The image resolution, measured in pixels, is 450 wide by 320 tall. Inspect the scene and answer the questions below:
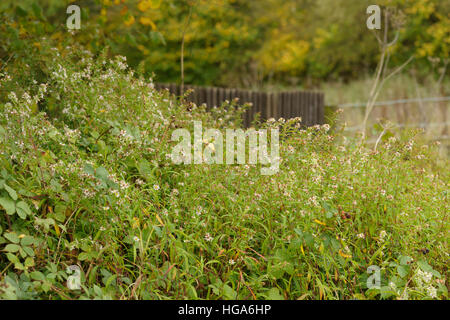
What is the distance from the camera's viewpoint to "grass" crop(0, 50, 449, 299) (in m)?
2.79

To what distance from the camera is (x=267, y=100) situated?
8000 mm

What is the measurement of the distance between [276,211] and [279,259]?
45 centimetres

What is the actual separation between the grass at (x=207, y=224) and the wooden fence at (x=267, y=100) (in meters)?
3.51

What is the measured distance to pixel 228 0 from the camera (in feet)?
51.1

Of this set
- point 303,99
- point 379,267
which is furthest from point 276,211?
point 303,99

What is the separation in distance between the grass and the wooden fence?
3.51 m

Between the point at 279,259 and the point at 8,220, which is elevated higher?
the point at 8,220

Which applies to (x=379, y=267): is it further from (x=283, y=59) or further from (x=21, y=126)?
(x=283, y=59)

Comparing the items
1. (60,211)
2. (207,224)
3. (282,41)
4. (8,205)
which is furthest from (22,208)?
(282,41)

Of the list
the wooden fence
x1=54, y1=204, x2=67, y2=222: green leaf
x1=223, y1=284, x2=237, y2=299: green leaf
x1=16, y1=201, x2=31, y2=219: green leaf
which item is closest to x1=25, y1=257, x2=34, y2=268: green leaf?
x1=16, y1=201, x2=31, y2=219: green leaf

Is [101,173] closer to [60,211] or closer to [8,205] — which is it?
[60,211]

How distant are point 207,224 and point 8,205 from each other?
122 centimetres

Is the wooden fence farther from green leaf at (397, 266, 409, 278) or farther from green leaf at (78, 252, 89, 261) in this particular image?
green leaf at (78, 252, 89, 261)
